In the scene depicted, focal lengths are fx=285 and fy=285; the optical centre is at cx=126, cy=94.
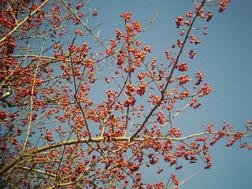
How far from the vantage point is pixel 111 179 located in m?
8.39

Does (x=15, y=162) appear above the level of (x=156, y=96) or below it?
below

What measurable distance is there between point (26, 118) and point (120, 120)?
337 centimetres

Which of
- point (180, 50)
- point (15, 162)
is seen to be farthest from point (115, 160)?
point (180, 50)

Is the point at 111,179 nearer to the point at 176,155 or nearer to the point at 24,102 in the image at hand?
the point at 176,155

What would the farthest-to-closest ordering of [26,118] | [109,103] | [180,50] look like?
[26,118]
[109,103]
[180,50]

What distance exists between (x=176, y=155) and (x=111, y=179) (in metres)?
2.09

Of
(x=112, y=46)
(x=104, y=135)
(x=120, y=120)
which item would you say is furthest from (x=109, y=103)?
(x=112, y=46)

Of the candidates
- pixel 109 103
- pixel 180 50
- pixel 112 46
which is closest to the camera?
pixel 180 50

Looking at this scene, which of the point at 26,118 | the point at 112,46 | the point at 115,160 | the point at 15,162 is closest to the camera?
the point at 15,162

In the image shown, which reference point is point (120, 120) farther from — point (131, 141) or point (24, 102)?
point (24, 102)

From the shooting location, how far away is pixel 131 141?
23.4 ft

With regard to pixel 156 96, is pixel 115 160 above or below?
below

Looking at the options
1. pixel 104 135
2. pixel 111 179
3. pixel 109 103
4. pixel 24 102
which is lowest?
pixel 111 179

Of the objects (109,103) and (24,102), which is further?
(24,102)
